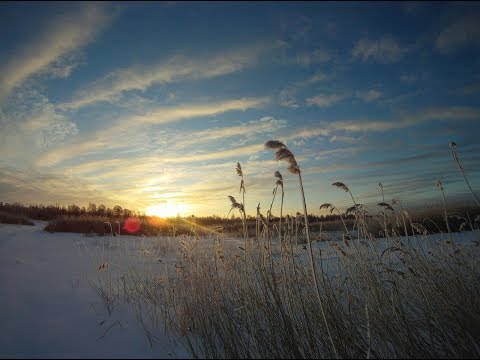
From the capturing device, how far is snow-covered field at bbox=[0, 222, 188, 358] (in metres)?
3.53

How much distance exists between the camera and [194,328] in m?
3.83

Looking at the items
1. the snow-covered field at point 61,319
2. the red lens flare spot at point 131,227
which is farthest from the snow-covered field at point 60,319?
the red lens flare spot at point 131,227

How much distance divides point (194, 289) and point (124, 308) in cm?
139

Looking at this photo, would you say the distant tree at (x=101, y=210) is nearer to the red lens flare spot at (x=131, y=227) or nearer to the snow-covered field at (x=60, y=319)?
the red lens flare spot at (x=131, y=227)

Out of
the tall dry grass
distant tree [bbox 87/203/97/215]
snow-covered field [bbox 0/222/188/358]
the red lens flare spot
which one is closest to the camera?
the tall dry grass

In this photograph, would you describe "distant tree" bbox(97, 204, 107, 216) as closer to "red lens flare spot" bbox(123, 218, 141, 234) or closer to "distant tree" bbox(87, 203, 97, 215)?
"distant tree" bbox(87, 203, 97, 215)

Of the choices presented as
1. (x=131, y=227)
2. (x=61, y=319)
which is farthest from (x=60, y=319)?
(x=131, y=227)

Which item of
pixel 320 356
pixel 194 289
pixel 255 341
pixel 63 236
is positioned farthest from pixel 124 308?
pixel 63 236

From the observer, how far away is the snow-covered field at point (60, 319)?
3529 millimetres

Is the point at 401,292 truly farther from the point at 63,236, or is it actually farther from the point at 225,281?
the point at 63,236

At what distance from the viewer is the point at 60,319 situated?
4.31 meters

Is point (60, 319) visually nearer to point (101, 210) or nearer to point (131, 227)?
point (131, 227)

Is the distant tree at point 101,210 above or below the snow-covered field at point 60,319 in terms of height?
above

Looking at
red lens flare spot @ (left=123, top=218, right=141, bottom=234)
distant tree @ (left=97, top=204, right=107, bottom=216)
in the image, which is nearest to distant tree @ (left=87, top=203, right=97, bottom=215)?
distant tree @ (left=97, top=204, right=107, bottom=216)
